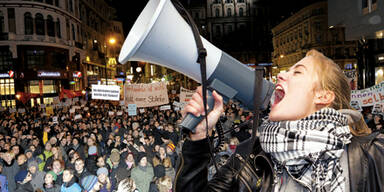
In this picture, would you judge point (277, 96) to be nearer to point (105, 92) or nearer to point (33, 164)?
point (33, 164)

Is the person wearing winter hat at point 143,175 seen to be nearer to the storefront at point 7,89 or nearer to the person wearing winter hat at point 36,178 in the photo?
the person wearing winter hat at point 36,178

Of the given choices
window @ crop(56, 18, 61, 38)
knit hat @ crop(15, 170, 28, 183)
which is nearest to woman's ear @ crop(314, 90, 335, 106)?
knit hat @ crop(15, 170, 28, 183)

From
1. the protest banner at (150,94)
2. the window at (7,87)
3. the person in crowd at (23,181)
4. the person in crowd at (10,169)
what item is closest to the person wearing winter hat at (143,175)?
the person in crowd at (23,181)

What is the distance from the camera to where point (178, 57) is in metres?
1.64

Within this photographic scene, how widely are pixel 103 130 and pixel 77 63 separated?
2696cm

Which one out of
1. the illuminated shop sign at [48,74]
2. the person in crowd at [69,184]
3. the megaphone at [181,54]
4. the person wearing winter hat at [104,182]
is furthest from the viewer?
the illuminated shop sign at [48,74]

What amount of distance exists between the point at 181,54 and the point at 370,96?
9545 mm

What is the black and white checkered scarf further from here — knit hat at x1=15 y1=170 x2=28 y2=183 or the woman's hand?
knit hat at x1=15 y1=170 x2=28 y2=183

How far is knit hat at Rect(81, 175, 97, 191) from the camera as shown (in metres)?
6.32

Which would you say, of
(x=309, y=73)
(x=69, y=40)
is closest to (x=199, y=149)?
(x=309, y=73)

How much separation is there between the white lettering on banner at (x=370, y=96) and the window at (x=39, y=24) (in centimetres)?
3313

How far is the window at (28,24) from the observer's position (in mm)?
30953

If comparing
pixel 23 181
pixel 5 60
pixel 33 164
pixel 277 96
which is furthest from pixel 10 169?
pixel 5 60

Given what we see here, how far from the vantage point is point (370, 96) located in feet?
29.9
